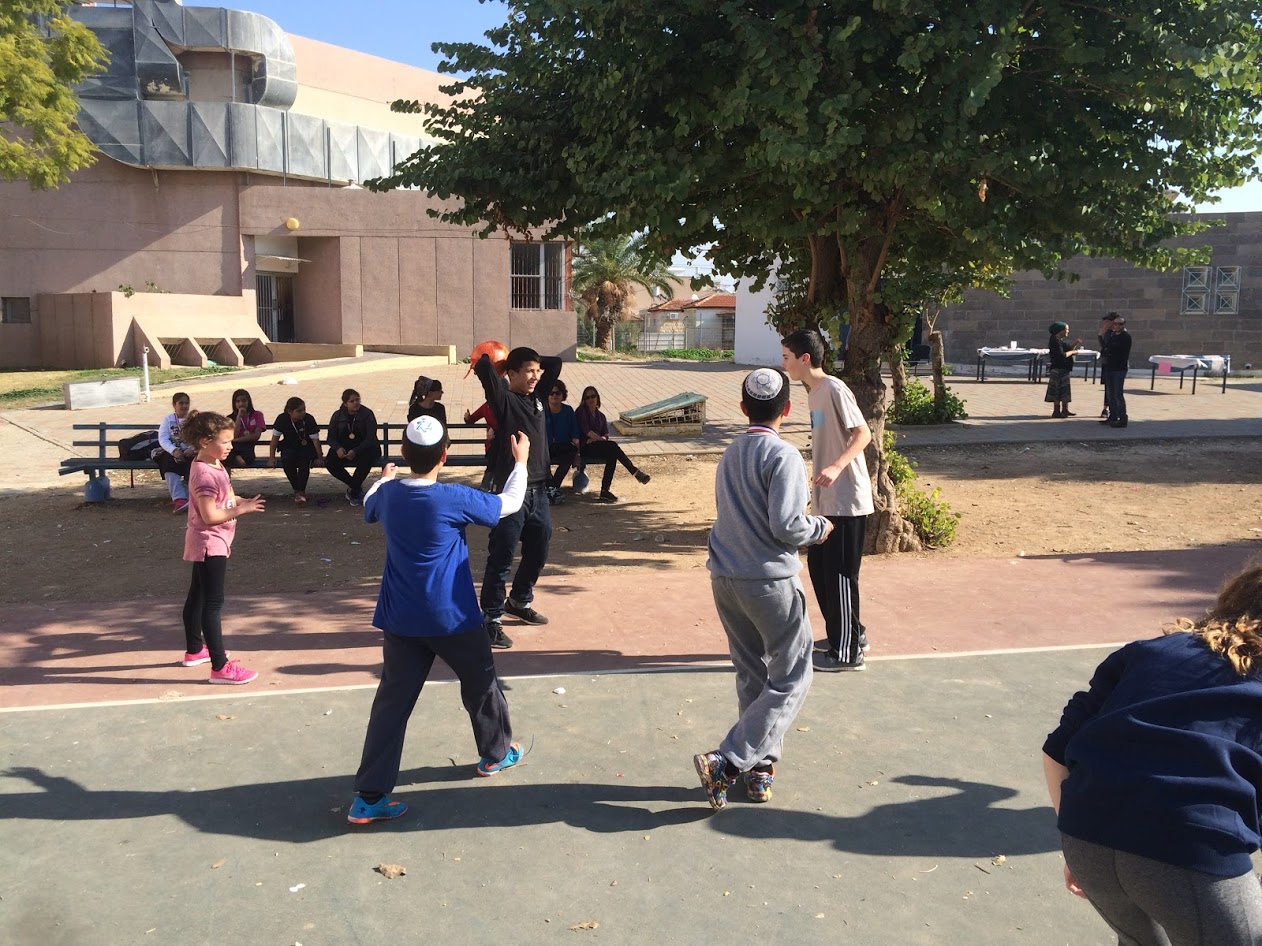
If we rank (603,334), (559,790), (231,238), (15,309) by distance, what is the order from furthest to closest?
1. (603,334)
2. (231,238)
3. (15,309)
4. (559,790)

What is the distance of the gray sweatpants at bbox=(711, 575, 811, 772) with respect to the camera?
4.20 metres

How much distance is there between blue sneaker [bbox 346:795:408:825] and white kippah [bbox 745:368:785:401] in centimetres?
215

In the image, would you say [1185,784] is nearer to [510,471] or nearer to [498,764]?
[498,764]

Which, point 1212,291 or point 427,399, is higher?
point 1212,291

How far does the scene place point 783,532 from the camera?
13.5 ft

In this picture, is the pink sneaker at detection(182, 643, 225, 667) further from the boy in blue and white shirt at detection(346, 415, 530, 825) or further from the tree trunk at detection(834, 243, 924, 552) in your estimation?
the tree trunk at detection(834, 243, 924, 552)

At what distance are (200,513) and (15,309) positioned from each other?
→ 30.6m

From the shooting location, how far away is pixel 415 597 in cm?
414

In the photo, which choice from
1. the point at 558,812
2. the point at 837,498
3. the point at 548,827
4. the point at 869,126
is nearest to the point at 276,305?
the point at 869,126

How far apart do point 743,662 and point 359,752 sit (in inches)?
71.0

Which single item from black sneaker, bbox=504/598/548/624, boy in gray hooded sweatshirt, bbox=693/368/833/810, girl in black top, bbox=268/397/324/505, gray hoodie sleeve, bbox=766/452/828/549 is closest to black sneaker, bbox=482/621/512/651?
black sneaker, bbox=504/598/548/624

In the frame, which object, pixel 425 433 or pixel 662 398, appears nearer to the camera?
pixel 425 433

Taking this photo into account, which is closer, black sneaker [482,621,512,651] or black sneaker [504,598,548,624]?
black sneaker [482,621,512,651]

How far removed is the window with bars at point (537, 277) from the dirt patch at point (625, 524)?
2070 centimetres
